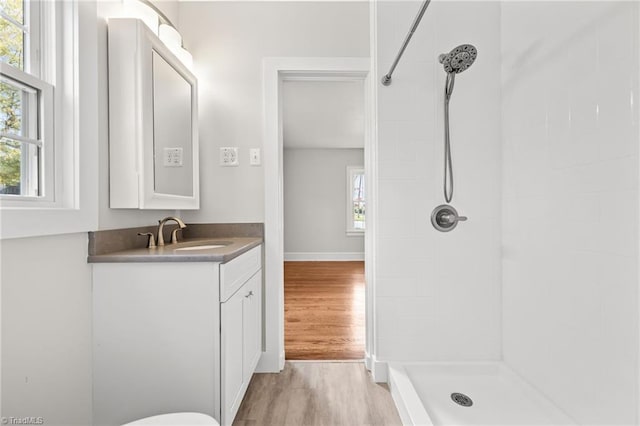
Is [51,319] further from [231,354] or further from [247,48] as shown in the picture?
[247,48]

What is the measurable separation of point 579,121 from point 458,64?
560 millimetres

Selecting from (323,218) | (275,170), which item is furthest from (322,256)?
(275,170)

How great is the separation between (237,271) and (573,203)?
1.46 meters

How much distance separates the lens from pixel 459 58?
4.76ft

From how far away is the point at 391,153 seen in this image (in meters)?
1.82

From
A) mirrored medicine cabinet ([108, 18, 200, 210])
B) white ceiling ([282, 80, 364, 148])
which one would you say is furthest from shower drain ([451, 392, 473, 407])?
white ceiling ([282, 80, 364, 148])

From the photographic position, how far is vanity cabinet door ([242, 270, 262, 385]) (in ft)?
5.08

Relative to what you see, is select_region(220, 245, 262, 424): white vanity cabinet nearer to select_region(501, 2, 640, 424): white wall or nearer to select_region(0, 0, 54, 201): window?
select_region(0, 0, 54, 201): window

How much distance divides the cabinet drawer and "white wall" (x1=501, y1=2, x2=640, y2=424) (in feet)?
4.68

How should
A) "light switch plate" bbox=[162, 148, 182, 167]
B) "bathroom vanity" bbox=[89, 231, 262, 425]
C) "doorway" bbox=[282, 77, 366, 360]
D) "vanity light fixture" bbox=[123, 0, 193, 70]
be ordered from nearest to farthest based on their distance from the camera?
"bathroom vanity" bbox=[89, 231, 262, 425] → "vanity light fixture" bbox=[123, 0, 193, 70] → "light switch plate" bbox=[162, 148, 182, 167] → "doorway" bbox=[282, 77, 366, 360]

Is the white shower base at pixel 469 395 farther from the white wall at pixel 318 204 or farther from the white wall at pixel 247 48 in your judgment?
the white wall at pixel 318 204

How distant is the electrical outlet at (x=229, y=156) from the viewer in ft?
6.66

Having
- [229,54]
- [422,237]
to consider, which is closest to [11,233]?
[229,54]

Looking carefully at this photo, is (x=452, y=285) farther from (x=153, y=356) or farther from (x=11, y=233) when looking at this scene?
(x=11, y=233)
